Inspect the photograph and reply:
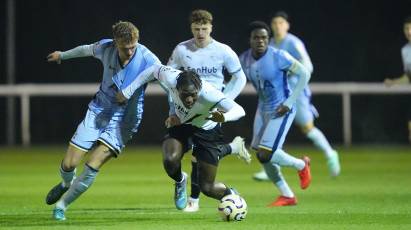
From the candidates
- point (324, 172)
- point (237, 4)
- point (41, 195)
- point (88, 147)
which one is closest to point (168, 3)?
point (237, 4)

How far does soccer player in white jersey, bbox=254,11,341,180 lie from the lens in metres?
16.4


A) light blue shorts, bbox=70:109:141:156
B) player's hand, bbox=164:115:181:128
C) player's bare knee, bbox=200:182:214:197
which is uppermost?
player's hand, bbox=164:115:181:128

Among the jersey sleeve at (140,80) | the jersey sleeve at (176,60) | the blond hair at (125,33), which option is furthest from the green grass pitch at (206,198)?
the blond hair at (125,33)

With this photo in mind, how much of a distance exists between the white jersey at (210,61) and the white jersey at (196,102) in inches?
36.8

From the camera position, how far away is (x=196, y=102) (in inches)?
438

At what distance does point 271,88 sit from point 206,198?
189cm

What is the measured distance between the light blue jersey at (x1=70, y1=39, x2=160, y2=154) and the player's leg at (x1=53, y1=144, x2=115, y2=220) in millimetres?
103

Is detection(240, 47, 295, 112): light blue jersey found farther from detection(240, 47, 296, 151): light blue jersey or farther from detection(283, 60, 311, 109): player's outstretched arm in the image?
detection(283, 60, 311, 109): player's outstretched arm

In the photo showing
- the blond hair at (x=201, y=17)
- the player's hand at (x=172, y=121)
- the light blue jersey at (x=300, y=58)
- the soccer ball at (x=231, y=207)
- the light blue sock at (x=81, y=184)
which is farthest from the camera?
the light blue jersey at (x=300, y=58)

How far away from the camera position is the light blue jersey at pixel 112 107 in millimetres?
11688

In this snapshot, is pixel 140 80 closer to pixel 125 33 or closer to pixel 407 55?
pixel 125 33

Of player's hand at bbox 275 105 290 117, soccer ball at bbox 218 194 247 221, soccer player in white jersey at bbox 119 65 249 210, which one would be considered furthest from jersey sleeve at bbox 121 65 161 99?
player's hand at bbox 275 105 290 117

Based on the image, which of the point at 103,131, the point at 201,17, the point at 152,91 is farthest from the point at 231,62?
the point at 152,91

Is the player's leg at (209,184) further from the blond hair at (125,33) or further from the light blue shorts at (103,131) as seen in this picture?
the blond hair at (125,33)
